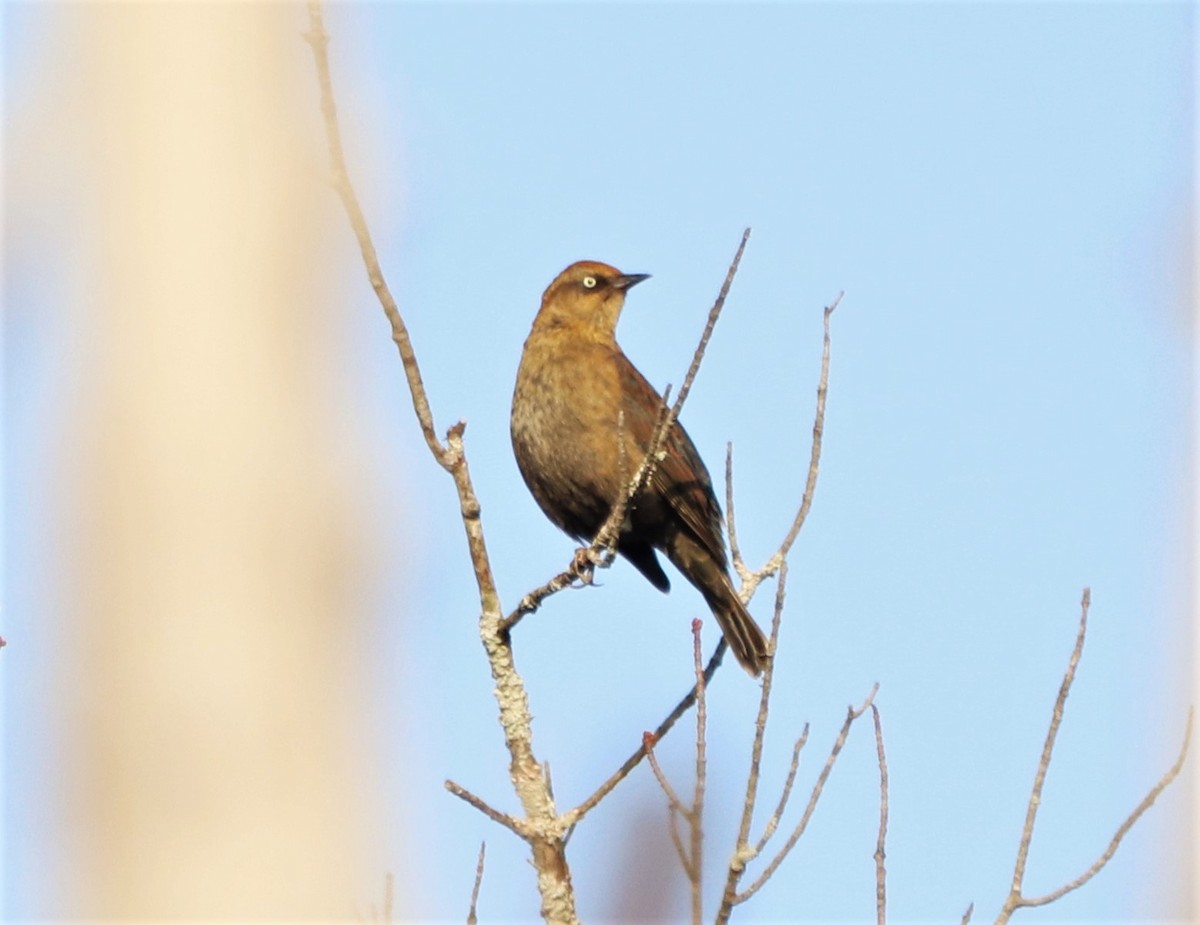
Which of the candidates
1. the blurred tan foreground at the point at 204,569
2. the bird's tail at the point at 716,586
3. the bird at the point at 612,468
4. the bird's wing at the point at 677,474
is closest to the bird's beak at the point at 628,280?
the bird at the point at 612,468

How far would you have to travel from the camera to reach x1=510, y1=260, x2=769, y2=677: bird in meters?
7.47

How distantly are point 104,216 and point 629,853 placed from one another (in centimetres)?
397

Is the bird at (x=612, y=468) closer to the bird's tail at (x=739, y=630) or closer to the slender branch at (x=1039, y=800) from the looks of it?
the bird's tail at (x=739, y=630)

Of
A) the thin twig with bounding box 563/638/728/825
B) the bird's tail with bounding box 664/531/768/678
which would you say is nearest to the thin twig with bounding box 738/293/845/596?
the thin twig with bounding box 563/638/728/825

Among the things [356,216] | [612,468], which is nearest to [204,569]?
[356,216]

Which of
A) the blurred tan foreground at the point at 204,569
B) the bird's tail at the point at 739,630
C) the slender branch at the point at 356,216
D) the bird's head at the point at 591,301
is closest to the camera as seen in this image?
the blurred tan foreground at the point at 204,569

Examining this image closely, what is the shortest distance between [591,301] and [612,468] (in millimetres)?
1009

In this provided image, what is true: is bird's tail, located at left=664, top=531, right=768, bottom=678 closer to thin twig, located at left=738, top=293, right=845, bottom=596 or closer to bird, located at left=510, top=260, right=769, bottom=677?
bird, located at left=510, top=260, right=769, bottom=677

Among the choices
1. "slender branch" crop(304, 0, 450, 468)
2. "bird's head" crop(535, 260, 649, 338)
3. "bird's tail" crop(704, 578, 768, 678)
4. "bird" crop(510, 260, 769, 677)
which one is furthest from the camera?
"bird's head" crop(535, 260, 649, 338)

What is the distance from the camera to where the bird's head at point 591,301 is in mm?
8109

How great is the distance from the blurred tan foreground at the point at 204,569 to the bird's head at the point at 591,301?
4667mm

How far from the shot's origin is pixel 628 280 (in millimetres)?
8211

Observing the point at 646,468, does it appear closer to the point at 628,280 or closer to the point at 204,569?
the point at 204,569

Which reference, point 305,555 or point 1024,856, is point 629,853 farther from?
point 305,555
